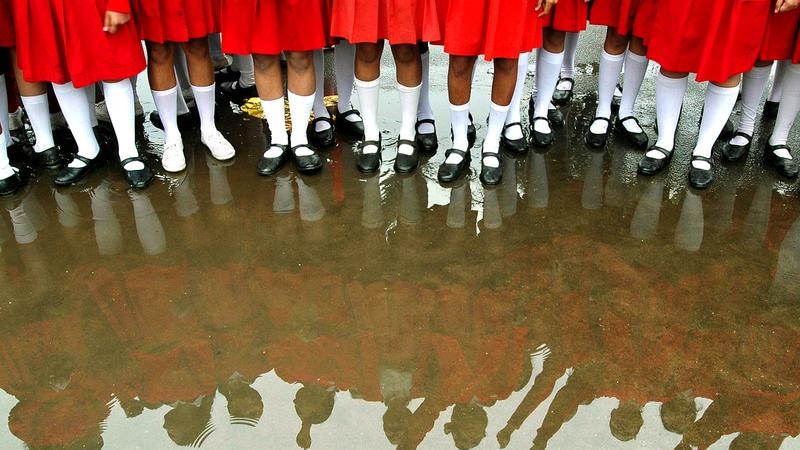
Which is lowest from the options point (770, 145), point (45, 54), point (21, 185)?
point (21, 185)

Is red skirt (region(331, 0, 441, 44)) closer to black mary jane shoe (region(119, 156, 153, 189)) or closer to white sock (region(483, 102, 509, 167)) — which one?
white sock (region(483, 102, 509, 167))

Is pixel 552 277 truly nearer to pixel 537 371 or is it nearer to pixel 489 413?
pixel 537 371

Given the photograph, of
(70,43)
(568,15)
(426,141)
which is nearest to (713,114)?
(568,15)

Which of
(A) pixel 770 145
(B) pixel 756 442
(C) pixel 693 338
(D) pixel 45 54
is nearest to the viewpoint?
(B) pixel 756 442

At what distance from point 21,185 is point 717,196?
3682 mm

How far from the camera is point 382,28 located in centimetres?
350

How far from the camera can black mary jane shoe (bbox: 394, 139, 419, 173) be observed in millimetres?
3819

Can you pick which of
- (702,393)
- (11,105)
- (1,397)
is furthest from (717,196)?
(11,105)

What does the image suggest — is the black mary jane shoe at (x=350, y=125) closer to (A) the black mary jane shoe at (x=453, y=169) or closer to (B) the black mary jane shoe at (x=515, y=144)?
(A) the black mary jane shoe at (x=453, y=169)

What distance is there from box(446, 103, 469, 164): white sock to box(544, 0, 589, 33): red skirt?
681 mm

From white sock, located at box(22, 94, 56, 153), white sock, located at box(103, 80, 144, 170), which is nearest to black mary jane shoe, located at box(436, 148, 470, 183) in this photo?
white sock, located at box(103, 80, 144, 170)

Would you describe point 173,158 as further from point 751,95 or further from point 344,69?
point 751,95

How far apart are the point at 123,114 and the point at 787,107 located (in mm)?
3598

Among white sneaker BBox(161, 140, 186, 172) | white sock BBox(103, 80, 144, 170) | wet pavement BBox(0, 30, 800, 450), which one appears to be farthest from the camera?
white sneaker BBox(161, 140, 186, 172)
